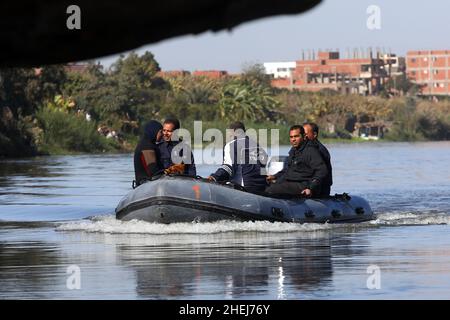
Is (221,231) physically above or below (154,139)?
below

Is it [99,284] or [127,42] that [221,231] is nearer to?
[99,284]

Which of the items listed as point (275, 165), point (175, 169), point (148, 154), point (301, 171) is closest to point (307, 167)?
point (301, 171)

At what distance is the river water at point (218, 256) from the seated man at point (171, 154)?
96 cm

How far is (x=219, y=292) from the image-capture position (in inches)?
422

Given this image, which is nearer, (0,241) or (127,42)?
(127,42)

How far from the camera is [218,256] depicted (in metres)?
14.9

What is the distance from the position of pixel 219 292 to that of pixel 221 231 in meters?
8.07

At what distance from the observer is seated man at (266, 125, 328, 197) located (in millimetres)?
19875

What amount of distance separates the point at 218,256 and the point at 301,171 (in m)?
5.43

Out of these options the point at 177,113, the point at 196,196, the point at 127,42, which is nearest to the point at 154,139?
the point at 196,196

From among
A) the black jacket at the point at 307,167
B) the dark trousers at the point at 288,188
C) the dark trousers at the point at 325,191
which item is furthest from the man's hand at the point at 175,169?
the dark trousers at the point at 325,191

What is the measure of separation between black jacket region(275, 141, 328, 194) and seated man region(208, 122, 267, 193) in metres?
0.48

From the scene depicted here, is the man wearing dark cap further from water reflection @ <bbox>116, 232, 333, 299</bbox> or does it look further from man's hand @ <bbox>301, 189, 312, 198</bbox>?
man's hand @ <bbox>301, 189, 312, 198</bbox>

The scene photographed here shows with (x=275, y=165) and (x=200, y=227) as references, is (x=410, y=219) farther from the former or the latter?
(x=200, y=227)
